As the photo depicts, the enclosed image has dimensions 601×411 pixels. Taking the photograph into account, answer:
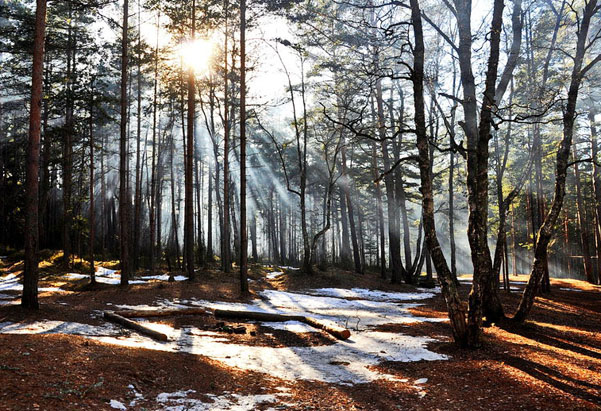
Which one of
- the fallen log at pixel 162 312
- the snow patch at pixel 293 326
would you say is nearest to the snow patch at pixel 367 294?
the snow patch at pixel 293 326

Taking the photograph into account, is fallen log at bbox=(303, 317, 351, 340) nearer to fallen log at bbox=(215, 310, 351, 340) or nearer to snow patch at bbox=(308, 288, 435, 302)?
fallen log at bbox=(215, 310, 351, 340)

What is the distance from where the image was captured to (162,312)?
34.4ft

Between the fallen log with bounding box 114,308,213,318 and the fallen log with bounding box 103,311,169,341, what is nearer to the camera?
the fallen log with bounding box 103,311,169,341

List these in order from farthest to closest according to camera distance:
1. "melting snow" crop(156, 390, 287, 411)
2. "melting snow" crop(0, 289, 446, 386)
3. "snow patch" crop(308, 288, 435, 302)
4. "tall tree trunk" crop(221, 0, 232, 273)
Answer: "tall tree trunk" crop(221, 0, 232, 273) < "snow patch" crop(308, 288, 435, 302) < "melting snow" crop(0, 289, 446, 386) < "melting snow" crop(156, 390, 287, 411)

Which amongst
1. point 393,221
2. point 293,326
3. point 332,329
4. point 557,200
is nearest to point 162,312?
point 293,326

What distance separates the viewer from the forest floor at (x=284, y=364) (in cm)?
459

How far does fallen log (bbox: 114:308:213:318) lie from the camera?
985cm

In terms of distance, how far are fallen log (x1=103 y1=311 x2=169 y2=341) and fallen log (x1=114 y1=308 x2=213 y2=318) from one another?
527 mm

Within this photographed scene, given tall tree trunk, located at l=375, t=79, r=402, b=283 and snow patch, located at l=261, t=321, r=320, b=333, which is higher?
tall tree trunk, located at l=375, t=79, r=402, b=283

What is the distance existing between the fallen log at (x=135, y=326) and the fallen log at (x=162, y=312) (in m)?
0.53

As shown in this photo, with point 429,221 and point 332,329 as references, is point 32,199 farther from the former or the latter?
point 429,221

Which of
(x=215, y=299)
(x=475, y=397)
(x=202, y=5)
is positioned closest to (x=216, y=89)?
(x=202, y=5)

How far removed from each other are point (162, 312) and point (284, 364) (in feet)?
17.0

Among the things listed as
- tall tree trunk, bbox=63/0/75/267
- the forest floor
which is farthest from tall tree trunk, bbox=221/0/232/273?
the forest floor
